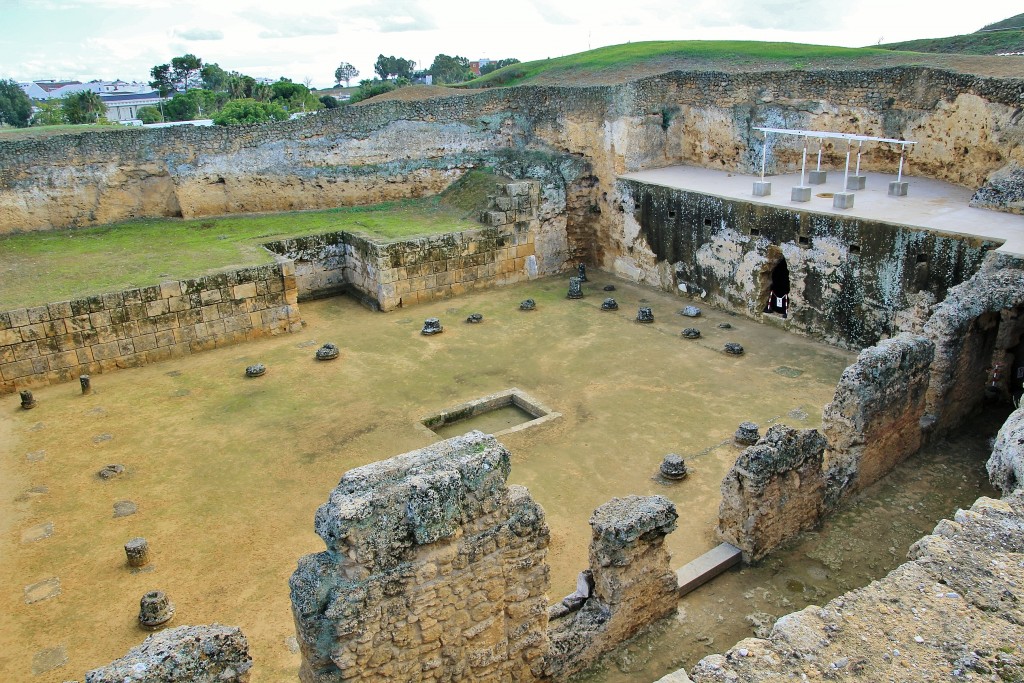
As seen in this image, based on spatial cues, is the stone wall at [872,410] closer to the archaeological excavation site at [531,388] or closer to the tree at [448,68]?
the archaeological excavation site at [531,388]

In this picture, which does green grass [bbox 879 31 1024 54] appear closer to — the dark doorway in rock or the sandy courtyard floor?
the dark doorway in rock

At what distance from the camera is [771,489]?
7.26 meters

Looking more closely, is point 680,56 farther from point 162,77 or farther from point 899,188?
point 162,77

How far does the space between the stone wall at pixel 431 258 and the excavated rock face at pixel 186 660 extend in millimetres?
10739

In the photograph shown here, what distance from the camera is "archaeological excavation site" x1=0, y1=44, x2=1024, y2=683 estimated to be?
16.3ft

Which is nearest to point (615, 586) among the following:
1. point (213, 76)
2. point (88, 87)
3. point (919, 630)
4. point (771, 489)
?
point (771, 489)

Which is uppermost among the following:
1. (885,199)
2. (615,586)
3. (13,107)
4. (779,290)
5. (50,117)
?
(13,107)

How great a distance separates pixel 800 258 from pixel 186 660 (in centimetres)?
1132

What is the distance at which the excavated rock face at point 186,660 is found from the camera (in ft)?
13.6

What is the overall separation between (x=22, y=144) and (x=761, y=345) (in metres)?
14.2

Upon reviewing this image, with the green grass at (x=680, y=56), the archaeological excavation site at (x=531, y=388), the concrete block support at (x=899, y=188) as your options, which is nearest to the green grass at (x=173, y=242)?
the archaeological excavation site at (x=531, y=388)

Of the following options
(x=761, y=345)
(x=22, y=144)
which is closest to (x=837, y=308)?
(x=761, y=345)

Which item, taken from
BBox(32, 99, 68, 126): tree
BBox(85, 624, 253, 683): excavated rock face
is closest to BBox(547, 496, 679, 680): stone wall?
BBox(85, 624, 253, 683): excavated rock face

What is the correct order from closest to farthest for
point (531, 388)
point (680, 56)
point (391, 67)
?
point (531, 388) < point (680, 56) < point (391, 67)
